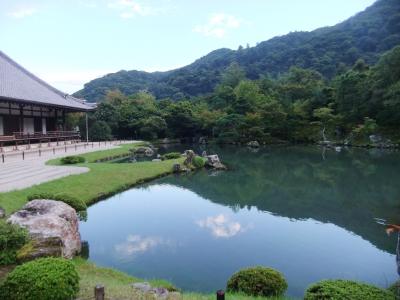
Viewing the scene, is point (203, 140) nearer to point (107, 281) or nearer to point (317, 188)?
point (317, 188)

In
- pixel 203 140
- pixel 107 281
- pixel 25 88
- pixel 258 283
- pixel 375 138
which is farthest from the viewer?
pixel 203 140

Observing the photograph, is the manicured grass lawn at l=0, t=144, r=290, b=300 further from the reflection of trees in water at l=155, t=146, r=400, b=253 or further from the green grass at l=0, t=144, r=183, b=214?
the reflection of trees in water at l=155, t=146, r=400, b=253

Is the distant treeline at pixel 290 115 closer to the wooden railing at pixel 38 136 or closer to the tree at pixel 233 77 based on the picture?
the wooden railing at pixel 38 136

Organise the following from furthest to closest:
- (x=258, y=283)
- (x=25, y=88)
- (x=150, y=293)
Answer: (x=25, y=88) < (x=258, y=283) < (x=150, y=293)

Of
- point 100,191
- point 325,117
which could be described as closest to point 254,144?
point 325,117

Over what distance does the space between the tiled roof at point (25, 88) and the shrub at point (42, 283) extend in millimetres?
22360

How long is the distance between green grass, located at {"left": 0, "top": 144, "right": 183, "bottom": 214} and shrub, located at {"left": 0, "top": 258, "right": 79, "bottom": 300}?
6.59 metres

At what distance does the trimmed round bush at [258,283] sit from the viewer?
6.66 metres

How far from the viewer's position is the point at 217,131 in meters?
50.9

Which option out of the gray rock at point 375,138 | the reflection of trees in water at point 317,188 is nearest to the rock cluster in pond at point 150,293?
the reflection of trees in water at point 317,188

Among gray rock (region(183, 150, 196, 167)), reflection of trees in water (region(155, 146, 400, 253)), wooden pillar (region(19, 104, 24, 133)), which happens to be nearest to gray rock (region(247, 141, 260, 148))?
reflection of trees in water (region(155, 146, 400, 253))

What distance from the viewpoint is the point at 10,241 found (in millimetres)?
7281

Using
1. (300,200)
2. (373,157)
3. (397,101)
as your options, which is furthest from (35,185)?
(397,101)

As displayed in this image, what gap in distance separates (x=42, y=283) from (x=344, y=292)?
4220mm
